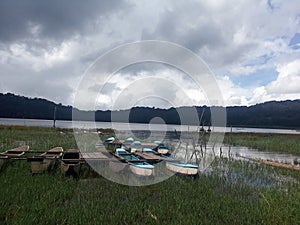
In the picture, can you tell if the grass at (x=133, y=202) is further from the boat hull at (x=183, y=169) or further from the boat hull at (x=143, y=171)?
the boat hull at (x=143, y=171)

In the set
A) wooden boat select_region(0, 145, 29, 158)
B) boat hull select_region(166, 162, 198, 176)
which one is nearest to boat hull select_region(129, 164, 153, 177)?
boat hull select_region(166, 162, 198, 176)

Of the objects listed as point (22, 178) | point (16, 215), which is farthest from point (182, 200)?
point (22, 178)

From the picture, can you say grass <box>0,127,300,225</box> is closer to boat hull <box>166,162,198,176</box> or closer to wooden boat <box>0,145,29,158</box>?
boat hull <box>166,162,198,176</box>

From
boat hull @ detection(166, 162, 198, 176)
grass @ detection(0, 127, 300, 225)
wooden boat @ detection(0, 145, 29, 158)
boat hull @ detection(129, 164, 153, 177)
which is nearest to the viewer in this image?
grass @ detection(0, 127, 300, 225)

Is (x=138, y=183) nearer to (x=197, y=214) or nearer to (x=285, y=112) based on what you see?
(x=197, y=214)

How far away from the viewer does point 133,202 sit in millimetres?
7625

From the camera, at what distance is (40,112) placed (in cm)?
15175

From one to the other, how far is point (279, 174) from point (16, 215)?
13227mm

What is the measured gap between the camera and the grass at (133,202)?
6.26 metres

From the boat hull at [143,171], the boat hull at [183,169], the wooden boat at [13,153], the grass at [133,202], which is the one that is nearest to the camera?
the grass at [133,202]

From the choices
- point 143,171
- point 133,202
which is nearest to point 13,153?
point 143,171

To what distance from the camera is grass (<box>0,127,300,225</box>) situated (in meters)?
6.26

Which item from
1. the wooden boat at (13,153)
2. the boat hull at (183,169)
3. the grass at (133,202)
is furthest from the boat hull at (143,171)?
the wooden boat at (13,153)

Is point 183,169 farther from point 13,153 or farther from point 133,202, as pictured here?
point 13,153
